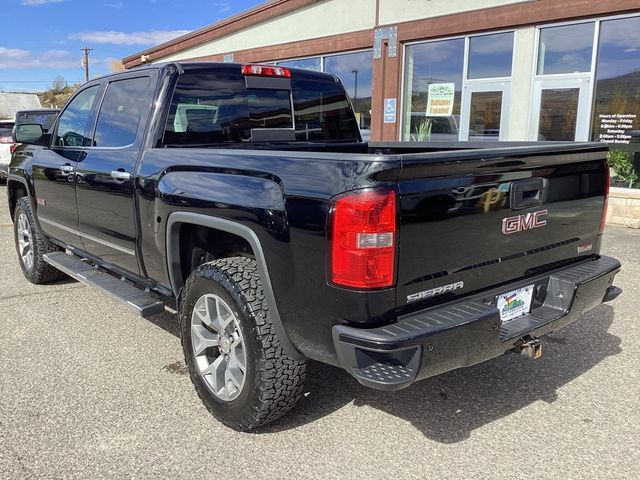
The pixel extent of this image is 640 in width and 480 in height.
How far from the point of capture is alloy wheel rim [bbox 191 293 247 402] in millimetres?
3008

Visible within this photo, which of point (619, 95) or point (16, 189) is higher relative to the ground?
point (619, 95)

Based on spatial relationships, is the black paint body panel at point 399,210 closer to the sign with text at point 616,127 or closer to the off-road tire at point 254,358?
the off-road tire at point 254,358

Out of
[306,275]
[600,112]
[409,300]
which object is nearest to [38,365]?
[306,275]

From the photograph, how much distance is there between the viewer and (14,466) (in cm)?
272

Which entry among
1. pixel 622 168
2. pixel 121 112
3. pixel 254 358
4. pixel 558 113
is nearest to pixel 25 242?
pixel 121 112

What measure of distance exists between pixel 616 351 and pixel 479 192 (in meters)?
2.26

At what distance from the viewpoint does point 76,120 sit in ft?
15.5

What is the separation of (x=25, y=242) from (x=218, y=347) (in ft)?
12.4

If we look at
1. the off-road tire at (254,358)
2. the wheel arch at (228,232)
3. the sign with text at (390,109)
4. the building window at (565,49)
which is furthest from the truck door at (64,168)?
the sign with text at (390,109)

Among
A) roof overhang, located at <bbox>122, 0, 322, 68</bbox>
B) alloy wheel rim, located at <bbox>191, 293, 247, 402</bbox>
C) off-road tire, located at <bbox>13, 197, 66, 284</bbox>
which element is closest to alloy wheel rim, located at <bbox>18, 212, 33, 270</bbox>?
off-road tire, located at <bbox>13, 197, 66, 284</bbox>

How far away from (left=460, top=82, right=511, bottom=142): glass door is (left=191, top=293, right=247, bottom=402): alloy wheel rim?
27.9ft

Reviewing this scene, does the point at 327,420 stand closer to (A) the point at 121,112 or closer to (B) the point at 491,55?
(A) the point at 121,112

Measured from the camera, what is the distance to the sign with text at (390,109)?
11.9m

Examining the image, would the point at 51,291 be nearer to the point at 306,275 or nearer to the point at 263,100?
the point at 263,100
